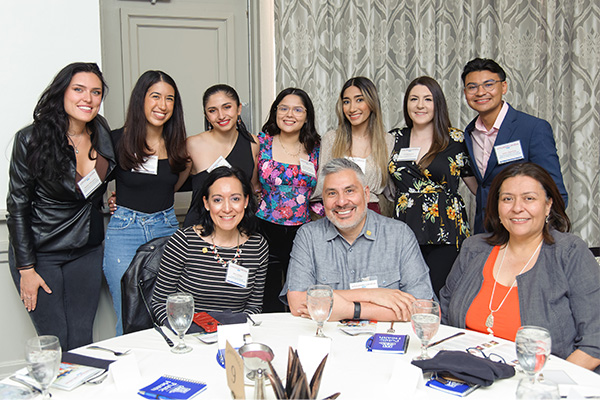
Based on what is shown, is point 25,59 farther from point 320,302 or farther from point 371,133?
point 320,302

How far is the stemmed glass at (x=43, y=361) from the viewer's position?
A: 1.26 meters

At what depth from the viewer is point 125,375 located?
139cm

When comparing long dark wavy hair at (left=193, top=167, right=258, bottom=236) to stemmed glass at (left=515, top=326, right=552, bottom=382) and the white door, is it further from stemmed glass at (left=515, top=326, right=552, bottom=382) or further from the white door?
stemmed glass at (left=515, top=326, right=552, bottom=382)

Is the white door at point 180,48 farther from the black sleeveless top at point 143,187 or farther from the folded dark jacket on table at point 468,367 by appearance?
the folded dark jacket on table at point 468,367

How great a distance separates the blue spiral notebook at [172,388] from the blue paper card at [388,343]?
22.2 inches

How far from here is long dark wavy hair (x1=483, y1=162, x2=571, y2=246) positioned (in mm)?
2156

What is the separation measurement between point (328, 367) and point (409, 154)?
1.76 meters

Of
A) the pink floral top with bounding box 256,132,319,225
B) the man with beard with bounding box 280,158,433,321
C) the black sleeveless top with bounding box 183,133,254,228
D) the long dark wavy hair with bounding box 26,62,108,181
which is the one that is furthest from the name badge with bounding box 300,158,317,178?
the long dark wavy hair with bounding box 26,62,108,181

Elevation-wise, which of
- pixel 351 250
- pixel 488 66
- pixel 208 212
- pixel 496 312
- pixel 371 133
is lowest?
pixel 496 312

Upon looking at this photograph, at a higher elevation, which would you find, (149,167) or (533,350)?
(149,167)

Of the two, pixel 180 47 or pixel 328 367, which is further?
pixel 180 47

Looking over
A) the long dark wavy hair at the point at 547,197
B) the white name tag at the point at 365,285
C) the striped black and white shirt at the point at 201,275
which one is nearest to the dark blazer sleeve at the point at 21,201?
the striped black and white shirt at the point at 201,275

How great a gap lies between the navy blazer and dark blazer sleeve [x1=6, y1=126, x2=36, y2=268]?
2382mm

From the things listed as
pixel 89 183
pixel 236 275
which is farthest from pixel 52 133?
pixel 236 275
